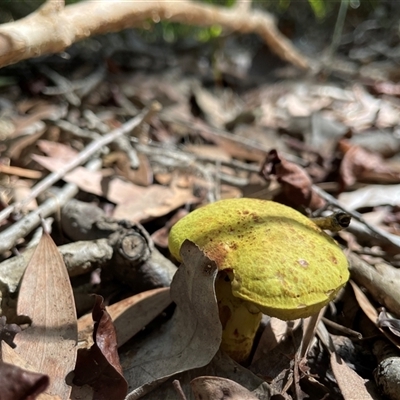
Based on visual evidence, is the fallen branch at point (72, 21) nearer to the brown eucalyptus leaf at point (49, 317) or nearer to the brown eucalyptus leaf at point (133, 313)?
the brown eucalyptus leaf at point (49, 317)

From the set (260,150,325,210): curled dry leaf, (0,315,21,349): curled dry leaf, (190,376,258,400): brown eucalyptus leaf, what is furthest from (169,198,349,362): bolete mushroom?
(260,150,325,210): curled dry leaf

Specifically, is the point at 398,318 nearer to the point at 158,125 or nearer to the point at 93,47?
the point at 158,125

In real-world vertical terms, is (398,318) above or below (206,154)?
above

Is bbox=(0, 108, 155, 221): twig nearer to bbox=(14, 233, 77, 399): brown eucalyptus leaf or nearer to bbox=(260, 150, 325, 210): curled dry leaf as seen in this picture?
bbox=(14, 233, 77, 399): brown eucalyptus leaf

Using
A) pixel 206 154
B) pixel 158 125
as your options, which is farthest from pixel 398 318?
pixel 158 125

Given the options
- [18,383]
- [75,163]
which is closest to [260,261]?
[18,383]

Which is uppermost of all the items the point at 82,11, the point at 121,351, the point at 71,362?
the point at 82,11

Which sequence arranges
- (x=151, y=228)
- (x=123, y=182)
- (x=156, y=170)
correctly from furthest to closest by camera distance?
1. (x=156, y=170)
2. (x=123, y=182)
3. (x=151, y=228)

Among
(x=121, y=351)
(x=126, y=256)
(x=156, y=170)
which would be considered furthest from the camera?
(x=156, y=170)

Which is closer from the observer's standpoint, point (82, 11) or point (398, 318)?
point (398, 318)
